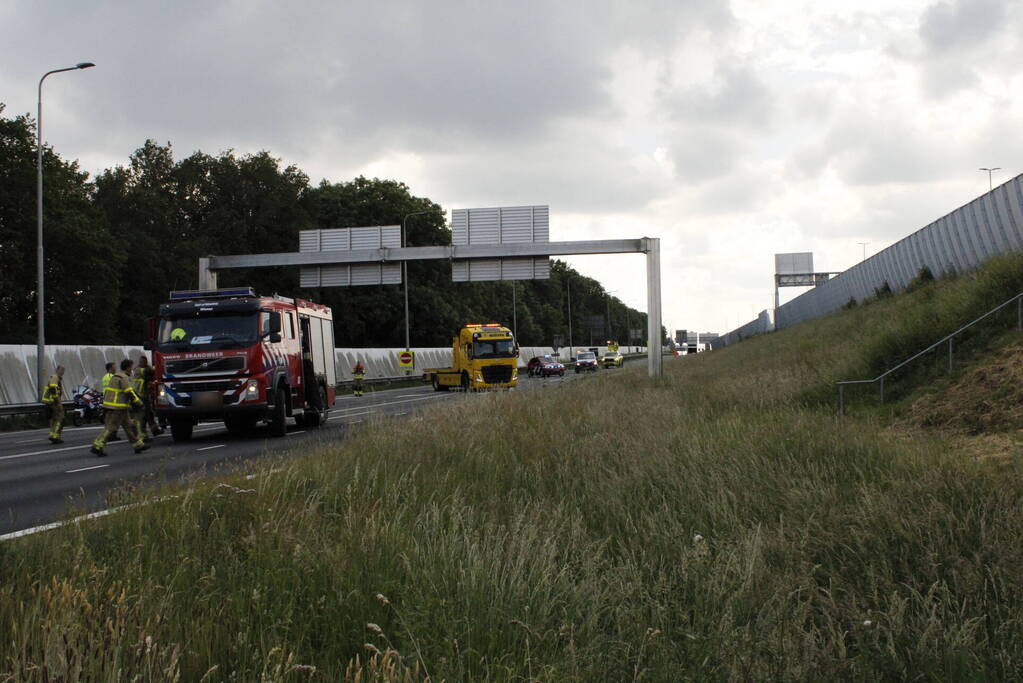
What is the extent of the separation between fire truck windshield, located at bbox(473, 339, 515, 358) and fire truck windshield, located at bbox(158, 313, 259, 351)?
2600 cm

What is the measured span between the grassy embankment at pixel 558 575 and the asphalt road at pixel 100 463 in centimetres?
152

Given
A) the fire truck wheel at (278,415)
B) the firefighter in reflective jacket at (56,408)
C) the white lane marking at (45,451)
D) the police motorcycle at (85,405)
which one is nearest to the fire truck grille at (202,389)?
the fire truck wheel at (278,415)

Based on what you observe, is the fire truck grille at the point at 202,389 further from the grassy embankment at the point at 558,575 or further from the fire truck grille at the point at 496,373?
the fire truck grille at the point at 496,373

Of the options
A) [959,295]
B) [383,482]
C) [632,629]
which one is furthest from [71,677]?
[959,295]

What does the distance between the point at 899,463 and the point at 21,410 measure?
28.3 m

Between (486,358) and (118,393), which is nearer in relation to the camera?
(118,393)

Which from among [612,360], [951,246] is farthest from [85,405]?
[612,360]

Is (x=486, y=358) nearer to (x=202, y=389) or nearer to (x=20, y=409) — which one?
(x=20, y=409)

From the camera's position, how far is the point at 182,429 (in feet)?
68.0

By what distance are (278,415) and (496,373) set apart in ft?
83.8

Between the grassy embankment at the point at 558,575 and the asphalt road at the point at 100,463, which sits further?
the asphalt road at the point at 100,463

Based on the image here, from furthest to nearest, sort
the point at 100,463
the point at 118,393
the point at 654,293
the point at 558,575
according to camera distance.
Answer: the point at 654,293
the point at 118,393
the point at 100,463
the point at 558,575

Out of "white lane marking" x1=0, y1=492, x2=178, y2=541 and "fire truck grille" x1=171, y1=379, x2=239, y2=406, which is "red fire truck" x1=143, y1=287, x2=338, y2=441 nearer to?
"fire truck grille" x1=171, y1=379, x2=239, y2=406

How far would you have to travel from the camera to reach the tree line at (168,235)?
49.1m
